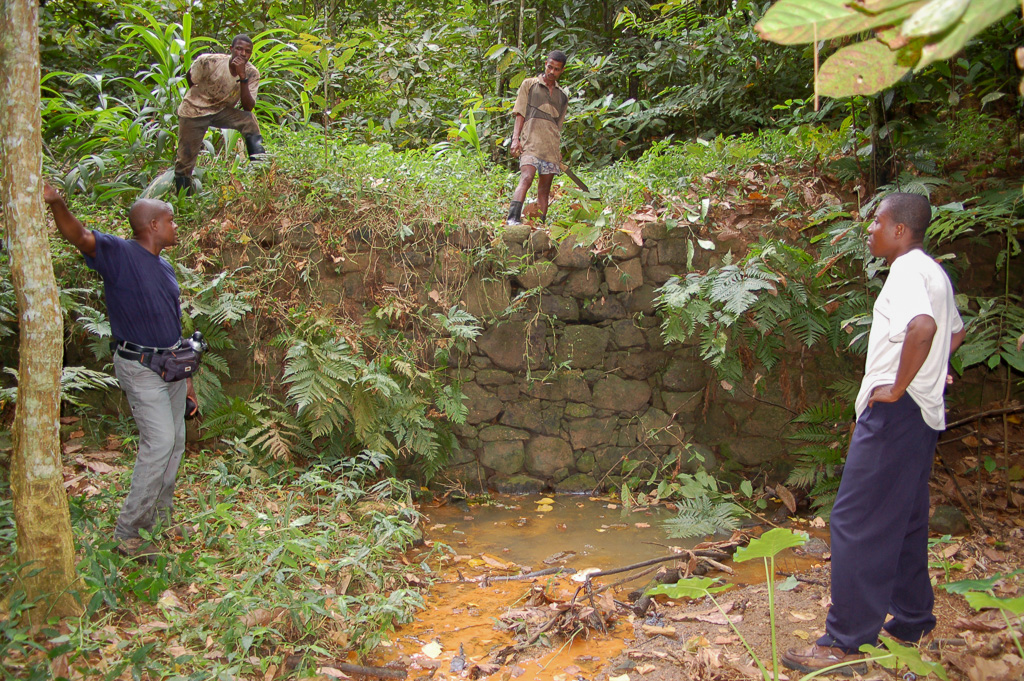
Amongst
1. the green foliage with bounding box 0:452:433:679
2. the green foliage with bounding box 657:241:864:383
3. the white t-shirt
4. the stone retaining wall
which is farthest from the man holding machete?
the white t-shirt

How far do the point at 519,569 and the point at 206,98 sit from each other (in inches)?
173

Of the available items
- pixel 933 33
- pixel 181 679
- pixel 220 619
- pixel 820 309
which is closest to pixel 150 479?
pixel 220 619

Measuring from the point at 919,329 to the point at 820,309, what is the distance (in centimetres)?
256

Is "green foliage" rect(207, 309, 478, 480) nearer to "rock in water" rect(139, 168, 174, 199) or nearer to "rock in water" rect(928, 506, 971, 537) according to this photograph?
"rock in water" rect(139, 168, 174, 199)

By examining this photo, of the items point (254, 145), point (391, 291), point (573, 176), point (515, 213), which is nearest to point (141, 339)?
point (391, 291)

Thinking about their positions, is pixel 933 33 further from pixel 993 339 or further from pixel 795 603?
pixel 993 339

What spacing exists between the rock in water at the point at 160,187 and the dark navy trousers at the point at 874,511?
503 centimetres

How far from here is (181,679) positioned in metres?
2.49

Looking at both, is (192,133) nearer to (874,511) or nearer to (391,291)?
(391,291)

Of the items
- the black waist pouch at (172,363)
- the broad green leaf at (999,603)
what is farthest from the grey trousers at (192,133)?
the broad green leaf at (999,603)

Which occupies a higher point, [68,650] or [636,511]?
[68,650]

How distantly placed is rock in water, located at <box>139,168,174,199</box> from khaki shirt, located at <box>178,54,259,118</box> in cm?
51

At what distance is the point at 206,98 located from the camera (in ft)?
18.1

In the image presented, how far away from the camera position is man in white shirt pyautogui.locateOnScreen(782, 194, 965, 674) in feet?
8.27
